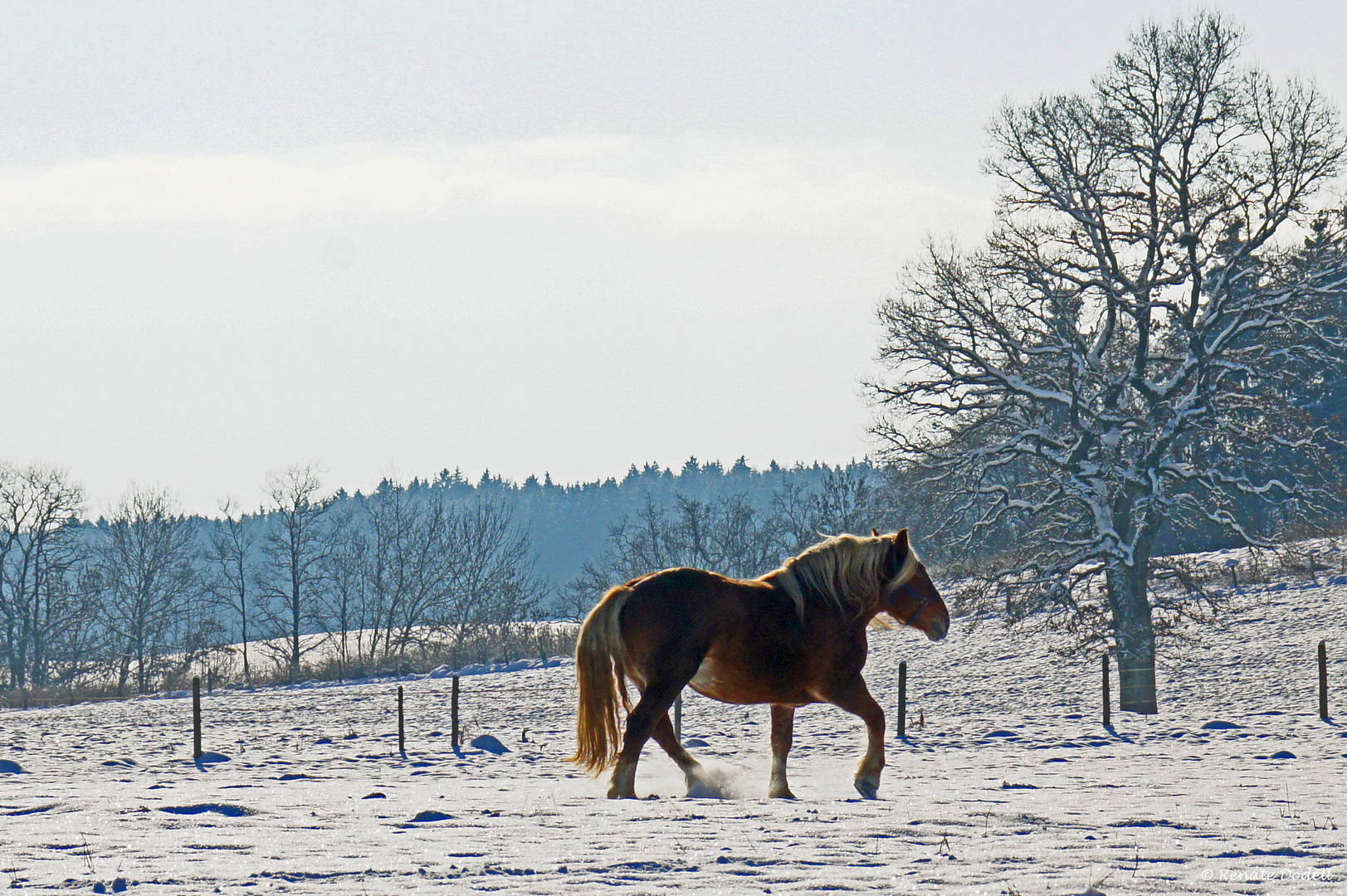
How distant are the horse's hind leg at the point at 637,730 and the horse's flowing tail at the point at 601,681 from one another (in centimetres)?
14

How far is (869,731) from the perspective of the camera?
9.16 metres

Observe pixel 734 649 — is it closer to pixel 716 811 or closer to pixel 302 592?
pixel 716 811

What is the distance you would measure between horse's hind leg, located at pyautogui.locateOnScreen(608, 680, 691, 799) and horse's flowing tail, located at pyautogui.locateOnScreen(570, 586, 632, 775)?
5.3 inches

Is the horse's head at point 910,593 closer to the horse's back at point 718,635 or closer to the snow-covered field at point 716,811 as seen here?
the horse's back at point 718,635

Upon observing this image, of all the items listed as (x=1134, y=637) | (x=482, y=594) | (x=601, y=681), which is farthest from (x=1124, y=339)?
(x=482, y=594)

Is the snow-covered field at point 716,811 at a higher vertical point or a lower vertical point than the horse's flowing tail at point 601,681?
lower

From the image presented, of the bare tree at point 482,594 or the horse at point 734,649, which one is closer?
the horse at point 734,649

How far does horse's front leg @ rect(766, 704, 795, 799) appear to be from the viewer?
29.9 feet

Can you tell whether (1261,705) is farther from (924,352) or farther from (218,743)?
(218,743)

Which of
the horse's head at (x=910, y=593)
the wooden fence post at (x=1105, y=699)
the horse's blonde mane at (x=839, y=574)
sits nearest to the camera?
the horse's blonde mane at (x=839, y=574)

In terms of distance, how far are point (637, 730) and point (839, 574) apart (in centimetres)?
193

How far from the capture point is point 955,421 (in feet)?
78.8

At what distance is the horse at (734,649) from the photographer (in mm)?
8711

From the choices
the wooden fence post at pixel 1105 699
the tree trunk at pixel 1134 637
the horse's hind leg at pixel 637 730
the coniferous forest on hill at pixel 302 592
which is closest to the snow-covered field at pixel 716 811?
the horse's hind leg at pixel 637 730
